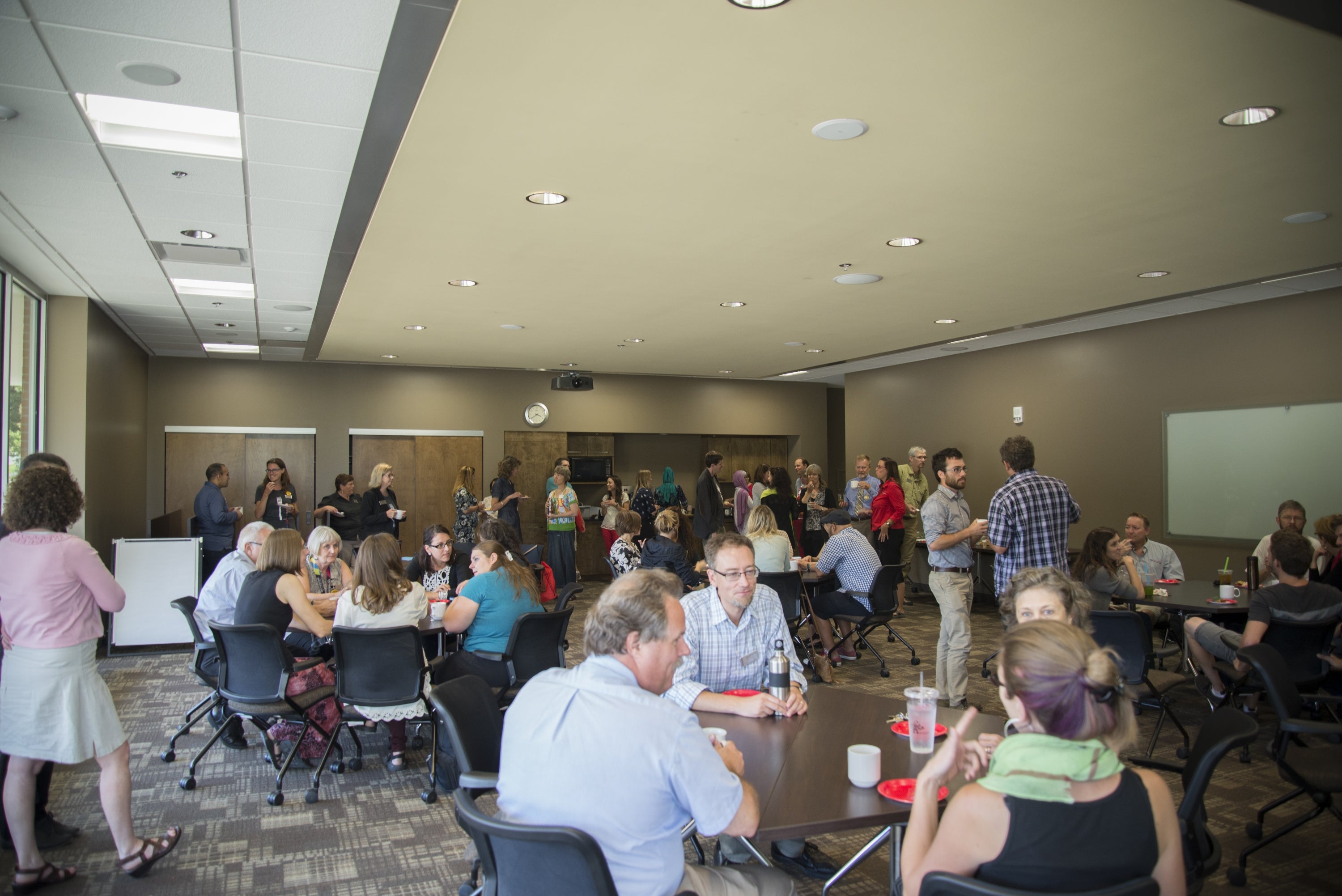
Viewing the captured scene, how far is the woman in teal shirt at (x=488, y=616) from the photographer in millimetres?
4426

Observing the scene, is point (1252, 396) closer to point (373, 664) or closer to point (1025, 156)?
point (1025, 156)

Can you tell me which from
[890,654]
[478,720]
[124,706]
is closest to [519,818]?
[478,720]

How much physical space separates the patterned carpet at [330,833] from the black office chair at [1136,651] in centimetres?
25

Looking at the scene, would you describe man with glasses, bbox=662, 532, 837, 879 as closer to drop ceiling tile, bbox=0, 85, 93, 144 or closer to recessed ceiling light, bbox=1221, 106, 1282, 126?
recessed ceiling light, bbox=1221, 106, 1282, 126

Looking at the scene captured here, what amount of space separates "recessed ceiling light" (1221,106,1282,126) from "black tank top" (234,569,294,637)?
5.09 metres

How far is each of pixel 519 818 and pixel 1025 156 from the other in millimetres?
3738

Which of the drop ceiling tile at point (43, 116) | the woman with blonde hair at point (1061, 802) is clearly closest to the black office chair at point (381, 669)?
the drop ceiling tile at point (43, 116)

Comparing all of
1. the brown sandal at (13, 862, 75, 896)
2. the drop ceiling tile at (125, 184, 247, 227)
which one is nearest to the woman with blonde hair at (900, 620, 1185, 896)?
the brown sandal at (13, 862, 75, 896)

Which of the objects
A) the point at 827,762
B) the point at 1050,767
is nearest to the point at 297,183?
the point at 827,762

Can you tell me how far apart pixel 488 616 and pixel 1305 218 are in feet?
17.9

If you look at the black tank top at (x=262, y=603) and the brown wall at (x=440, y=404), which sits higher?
the brown wall at (x=440, y=404)

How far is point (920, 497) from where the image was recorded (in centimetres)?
1061

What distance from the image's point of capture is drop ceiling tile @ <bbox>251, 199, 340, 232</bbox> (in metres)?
4.65

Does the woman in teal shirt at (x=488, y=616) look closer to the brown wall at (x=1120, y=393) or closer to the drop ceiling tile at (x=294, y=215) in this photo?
the drop ceiling tile at (x=294, y=215)
